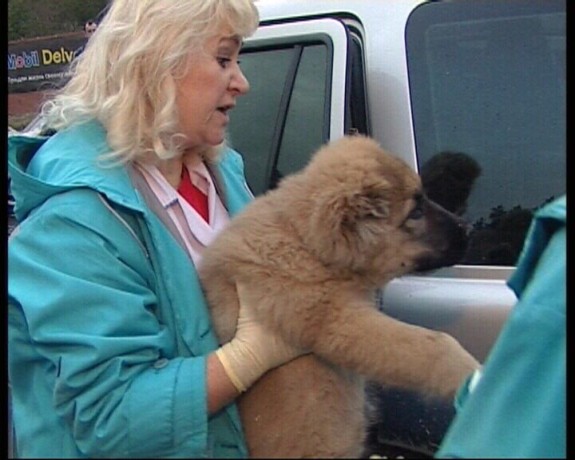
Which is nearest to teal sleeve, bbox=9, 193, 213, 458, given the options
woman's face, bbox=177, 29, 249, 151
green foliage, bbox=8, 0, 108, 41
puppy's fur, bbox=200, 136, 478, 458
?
puppy's fur, bbox=200, 136, 478, 458

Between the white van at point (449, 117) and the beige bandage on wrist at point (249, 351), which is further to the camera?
the white van at point (449, 117)

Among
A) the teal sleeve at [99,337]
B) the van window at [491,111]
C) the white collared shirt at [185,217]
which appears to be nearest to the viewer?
the teal sleeve at [99,337]

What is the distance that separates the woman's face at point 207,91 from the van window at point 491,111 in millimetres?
760

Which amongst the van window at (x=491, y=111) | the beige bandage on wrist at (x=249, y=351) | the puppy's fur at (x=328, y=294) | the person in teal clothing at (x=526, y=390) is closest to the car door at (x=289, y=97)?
the van window at (x=491, y=111)

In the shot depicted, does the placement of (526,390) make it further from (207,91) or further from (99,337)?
(207,91)

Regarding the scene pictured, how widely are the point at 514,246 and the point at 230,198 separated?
894 mm

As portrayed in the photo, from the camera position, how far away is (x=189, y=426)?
2.19 m

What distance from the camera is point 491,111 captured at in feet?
10.2

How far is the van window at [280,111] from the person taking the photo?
3.50 meters

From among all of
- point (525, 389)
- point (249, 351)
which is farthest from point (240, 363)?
point (525, 389)

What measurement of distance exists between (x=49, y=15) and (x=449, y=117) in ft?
11.7

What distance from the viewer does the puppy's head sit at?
2.59 m

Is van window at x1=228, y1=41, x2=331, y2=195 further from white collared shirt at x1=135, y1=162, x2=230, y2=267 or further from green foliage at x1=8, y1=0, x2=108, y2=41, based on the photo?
green foliage at x1=8, y1=0, x2=108, y2=41

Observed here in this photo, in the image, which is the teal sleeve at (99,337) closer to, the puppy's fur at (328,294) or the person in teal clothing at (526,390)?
the puppy's fur at (328,294)
